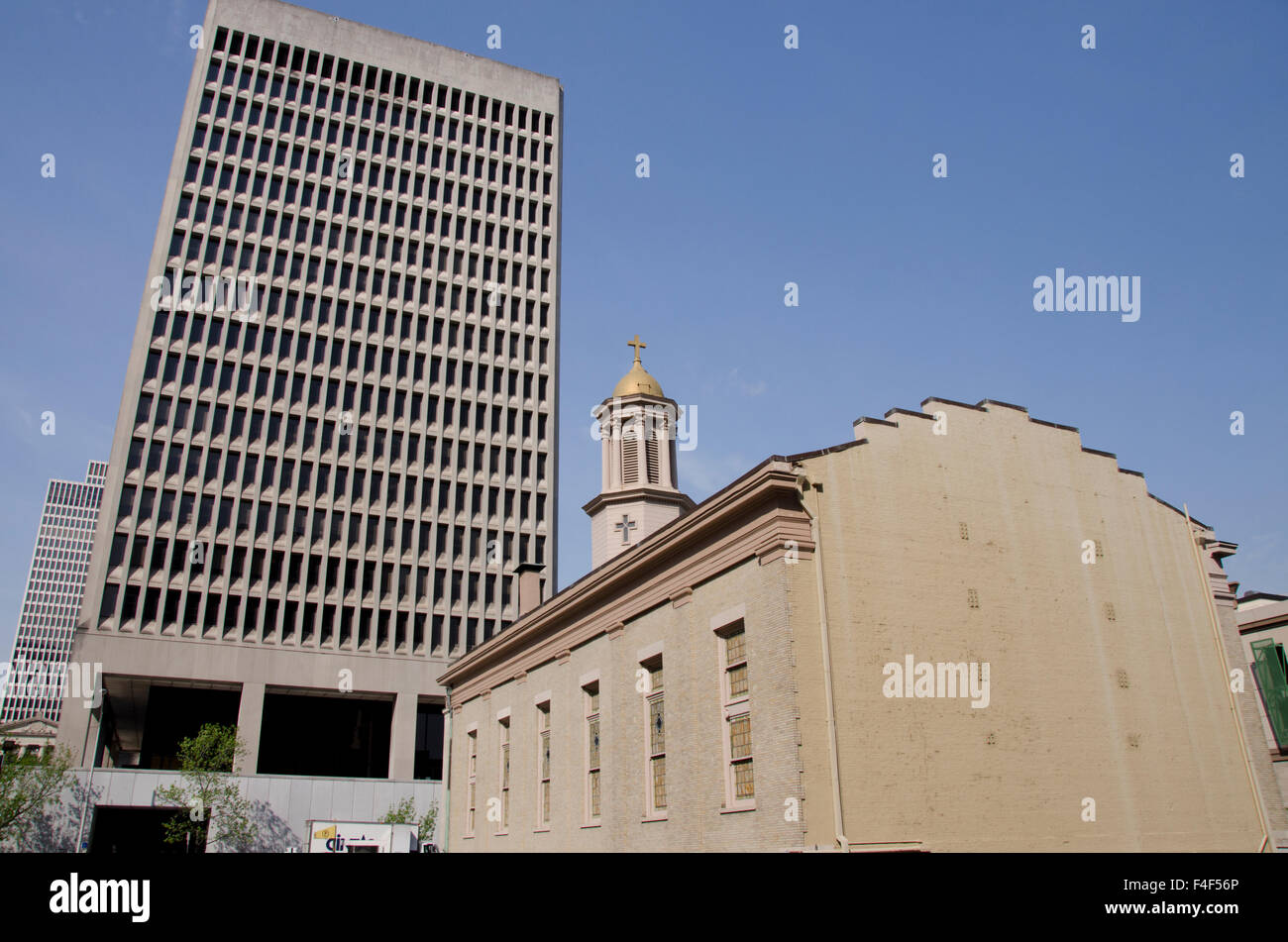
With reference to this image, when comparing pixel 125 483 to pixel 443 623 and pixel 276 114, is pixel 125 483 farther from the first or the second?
pixel 276 114

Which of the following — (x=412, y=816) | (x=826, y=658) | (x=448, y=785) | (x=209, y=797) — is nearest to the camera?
(x=826, y=658)

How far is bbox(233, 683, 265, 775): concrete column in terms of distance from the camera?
57.1m

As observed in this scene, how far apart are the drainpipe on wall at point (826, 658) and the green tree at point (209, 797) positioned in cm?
4523

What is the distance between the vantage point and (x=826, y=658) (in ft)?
63.4

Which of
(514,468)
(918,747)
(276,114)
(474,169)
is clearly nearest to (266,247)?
(276,114)

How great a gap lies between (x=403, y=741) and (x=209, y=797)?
12.9 metres

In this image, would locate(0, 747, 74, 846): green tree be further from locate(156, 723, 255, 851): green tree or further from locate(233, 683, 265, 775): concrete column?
locate(233, 683, 265, 775): concrete column

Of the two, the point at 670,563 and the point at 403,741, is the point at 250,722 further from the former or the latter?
the point at 670,563

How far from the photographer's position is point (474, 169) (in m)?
79.6

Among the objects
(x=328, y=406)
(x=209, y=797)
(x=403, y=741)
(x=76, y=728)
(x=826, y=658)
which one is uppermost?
(x=328, y=406)

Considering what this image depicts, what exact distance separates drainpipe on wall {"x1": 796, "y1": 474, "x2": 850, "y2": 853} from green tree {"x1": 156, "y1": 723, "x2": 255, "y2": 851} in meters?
45.2

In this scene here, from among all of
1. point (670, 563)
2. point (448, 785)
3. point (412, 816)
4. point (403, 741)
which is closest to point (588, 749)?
point (670, 563)

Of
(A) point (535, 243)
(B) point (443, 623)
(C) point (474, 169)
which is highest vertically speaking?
(C) point (474, 169)
